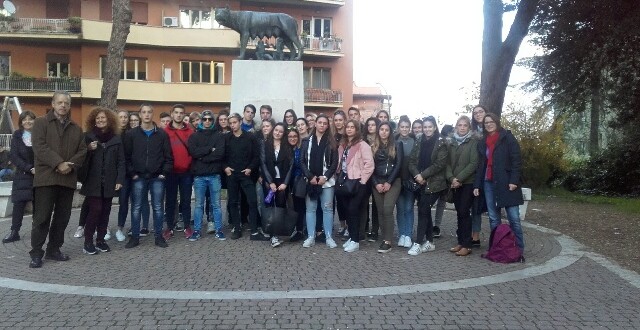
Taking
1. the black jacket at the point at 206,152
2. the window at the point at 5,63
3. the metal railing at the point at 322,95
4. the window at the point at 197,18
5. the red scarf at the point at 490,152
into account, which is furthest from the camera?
the metal railing at the point at 322,95

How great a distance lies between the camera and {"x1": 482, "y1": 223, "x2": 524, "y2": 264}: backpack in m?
7.61

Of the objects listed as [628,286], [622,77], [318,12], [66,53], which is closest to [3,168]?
[628,286]

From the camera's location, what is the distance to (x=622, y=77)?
18781 millimetres

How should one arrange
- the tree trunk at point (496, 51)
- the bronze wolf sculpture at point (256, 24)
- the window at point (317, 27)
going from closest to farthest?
the bronze wolf sculpture at point (256, 24) < the tree trunk at point (496, 51) < the window at point (317, 27)

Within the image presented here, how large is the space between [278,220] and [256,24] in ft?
16.8

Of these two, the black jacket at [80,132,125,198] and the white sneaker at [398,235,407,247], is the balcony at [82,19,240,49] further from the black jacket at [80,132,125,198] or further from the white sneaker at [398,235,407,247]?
the white sneaker at [398,235,407,247]

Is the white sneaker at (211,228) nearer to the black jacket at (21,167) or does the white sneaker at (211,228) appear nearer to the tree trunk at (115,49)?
the black jacket at (21,167)

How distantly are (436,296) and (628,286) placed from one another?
7.80 feet

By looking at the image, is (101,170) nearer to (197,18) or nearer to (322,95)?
(322,95)

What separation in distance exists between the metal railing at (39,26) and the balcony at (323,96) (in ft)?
44.9

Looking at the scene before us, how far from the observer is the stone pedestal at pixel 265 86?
39.2 ft

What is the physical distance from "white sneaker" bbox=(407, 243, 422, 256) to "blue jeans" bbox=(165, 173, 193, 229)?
141 inches

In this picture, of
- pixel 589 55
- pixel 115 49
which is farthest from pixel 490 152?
pixel 115 49

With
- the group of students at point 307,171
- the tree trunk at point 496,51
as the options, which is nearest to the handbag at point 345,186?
the group of students at point 307,171
